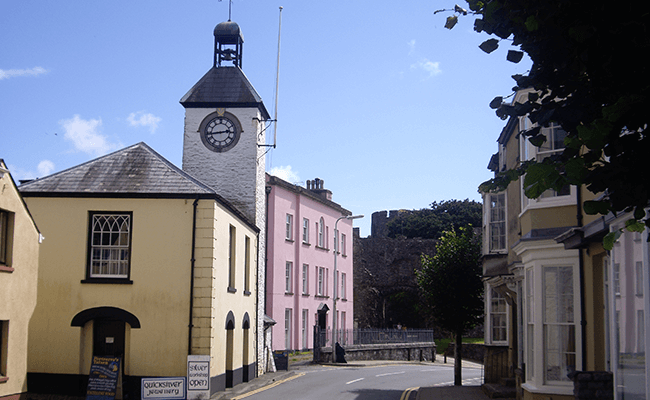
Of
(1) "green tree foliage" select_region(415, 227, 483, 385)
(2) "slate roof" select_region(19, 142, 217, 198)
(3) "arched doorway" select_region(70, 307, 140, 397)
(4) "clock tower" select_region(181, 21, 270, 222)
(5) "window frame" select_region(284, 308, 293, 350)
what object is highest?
(4) "clock tower" select_region(181, 21, 270, 222)

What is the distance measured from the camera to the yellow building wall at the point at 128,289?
58.5ft

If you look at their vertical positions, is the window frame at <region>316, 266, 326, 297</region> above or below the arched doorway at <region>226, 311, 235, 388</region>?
above

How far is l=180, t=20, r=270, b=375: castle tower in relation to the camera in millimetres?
25125

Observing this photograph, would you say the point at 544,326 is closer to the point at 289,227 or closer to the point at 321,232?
the point at 289,227

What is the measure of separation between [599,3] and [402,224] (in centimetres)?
7238

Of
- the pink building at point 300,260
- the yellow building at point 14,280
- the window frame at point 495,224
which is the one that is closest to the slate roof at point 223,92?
the pink building at point 300,260

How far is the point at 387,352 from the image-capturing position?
129 feet

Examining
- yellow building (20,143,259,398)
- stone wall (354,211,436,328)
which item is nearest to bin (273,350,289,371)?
yellow building (20,143,259,398)

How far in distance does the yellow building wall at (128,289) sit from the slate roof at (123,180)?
10.4 inches

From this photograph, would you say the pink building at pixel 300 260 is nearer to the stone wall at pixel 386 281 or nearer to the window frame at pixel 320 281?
the window frame at pixel 320 281

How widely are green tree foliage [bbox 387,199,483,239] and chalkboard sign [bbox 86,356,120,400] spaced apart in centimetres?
5595

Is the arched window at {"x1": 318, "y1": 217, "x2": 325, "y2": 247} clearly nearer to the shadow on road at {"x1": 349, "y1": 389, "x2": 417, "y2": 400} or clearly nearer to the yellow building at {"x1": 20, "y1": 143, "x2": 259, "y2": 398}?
the shadow on road at {"x1": 349, "y1": 389, "x2": 417, "y2": 400}

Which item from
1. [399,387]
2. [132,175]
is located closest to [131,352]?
[132,175]

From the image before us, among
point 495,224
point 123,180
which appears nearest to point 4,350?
point 123,180
